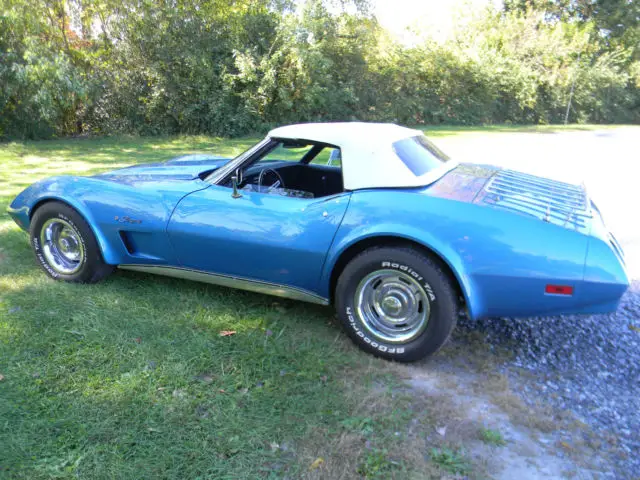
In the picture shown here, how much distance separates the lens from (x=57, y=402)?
2395 millimetres

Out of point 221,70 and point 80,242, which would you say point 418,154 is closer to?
point 80,242

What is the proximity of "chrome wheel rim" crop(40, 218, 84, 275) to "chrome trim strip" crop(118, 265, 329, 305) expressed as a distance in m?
0.50

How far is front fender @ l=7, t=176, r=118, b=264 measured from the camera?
3.45 m

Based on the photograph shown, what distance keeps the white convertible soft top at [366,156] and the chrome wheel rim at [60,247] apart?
1.80 m

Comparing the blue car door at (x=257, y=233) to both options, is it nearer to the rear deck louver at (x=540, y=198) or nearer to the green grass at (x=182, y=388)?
the green grass at (x=182, y=388)

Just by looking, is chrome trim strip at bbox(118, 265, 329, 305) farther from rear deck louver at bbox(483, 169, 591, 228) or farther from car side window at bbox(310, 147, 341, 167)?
rear deck louver at bbox(483, 169, 591, 228)

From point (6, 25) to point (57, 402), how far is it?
12.4m

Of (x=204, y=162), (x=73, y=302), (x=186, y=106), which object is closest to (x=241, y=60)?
(x=186, y=106)

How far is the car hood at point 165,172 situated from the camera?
3.58 metres

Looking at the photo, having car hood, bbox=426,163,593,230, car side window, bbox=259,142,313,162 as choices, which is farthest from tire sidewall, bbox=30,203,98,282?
car hood, bbox=426,163,593,230

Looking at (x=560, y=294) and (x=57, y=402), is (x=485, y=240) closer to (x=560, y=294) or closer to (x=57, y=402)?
(x=560, y=294)

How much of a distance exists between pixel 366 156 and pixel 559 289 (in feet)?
4.41

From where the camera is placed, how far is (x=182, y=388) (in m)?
2.54

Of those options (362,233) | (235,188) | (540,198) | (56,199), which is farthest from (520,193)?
(56,199)
